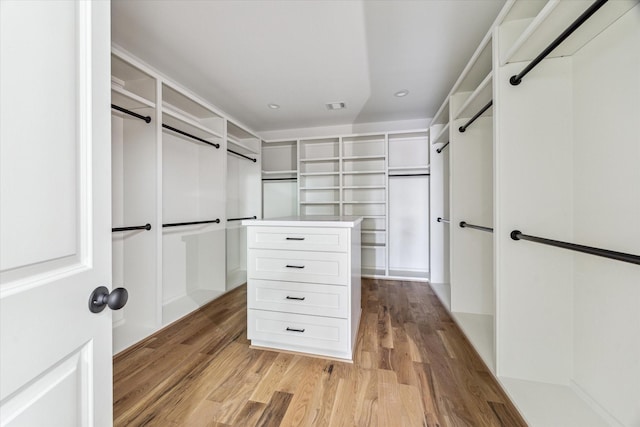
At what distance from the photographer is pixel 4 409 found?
1.34 ft

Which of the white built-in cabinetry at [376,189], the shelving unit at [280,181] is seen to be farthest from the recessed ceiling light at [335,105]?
the shelving unit at [280,181]

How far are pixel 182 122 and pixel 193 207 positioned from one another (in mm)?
950

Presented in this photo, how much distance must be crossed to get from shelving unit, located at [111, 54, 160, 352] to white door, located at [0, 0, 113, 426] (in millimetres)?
1689

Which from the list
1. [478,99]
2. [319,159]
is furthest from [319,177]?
[478,99]

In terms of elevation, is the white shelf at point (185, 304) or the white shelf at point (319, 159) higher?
the white shelf at point (319, 159)

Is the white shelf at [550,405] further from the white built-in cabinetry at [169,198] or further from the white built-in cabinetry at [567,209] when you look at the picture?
the white built-in cabinetry at [169,198]

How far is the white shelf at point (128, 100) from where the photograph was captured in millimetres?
1812

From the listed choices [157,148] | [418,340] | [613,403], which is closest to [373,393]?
[418,340]

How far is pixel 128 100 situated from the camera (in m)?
1.95

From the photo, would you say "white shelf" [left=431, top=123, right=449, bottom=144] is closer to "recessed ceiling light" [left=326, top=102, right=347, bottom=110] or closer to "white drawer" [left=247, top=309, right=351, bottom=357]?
"recessed ceiling light" [left=326, top=102, right=347, bottom=110]

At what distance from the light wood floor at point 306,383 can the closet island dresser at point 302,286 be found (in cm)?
14

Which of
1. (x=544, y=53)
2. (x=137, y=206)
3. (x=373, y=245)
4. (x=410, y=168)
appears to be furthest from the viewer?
(x=373, y=245)

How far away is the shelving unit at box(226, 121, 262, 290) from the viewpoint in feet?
11.1

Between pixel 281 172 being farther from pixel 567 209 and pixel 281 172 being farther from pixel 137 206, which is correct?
pixel 567 209
